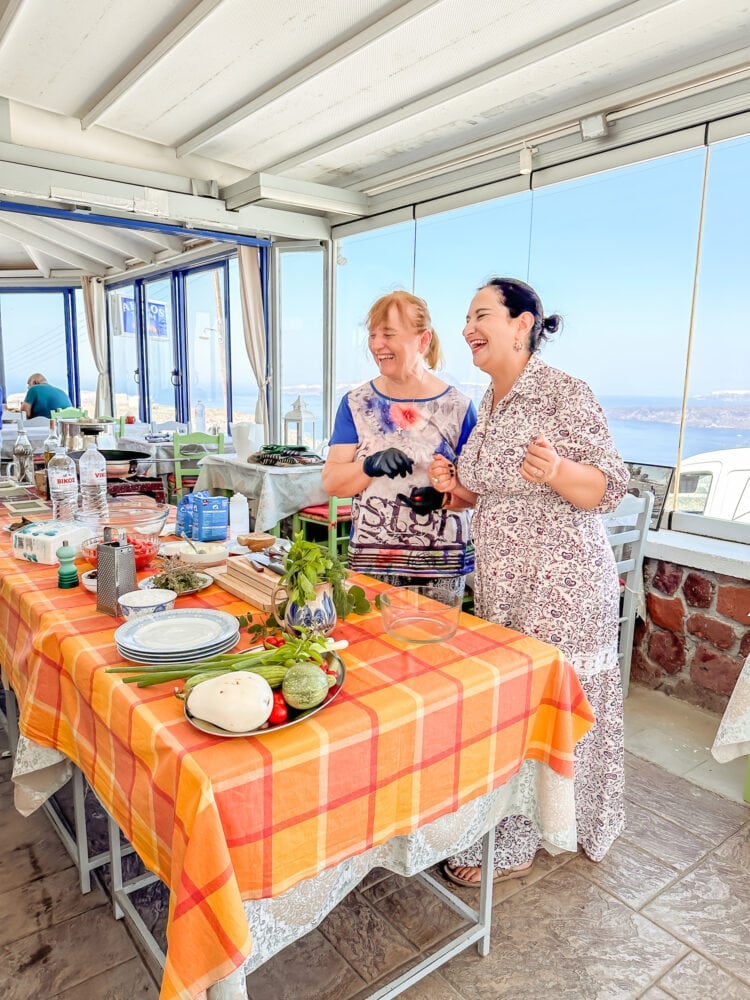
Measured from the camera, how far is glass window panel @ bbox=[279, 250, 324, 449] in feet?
19.3

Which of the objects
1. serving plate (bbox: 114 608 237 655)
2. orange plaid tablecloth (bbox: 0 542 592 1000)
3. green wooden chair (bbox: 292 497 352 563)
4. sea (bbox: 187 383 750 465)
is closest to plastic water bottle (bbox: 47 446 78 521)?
orange plaid tablecloth (bbox: 0 542 592 1000)

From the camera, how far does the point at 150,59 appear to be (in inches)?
125

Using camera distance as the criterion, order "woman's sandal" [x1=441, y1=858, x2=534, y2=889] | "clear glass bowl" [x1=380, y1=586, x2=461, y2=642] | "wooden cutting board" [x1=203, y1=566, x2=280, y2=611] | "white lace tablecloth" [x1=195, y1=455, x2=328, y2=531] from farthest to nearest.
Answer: "white lace tablecloth" [x1=195, y1=455, x2=328, y2=531] → "woman's sandal" [x1=441, y1=858, x2=534, y2=889] → "wooden cutting board" [x1=203, y1=566, x2=280, y2=611] → "clear glass bowl" [x1=380, y1=586, x2=461, y2=642]

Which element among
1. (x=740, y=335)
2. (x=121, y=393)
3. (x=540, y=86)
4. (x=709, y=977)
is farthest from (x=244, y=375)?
(x=709, y=977)

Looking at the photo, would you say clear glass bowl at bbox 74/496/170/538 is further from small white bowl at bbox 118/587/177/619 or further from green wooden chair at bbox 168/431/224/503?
green wooden chair at bbox 168/431/224/503

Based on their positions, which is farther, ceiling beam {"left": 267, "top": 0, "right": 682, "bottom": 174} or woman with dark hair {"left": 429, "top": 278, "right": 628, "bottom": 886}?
ceiling beam {"left": 267, "top": 0, "right": 682, "bottom": 174}

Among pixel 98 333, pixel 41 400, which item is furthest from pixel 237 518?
pixel 98 333

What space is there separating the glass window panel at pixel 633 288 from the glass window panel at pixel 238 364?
146 inches

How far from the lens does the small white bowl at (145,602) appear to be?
1534 millimetres

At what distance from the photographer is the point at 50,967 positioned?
1.61 meters

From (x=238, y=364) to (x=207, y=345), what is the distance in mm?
906

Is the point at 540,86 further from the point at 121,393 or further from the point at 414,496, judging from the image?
the point at 121,393

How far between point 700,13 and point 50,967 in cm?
384

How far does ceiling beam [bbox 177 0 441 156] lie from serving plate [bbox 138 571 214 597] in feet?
7.62
